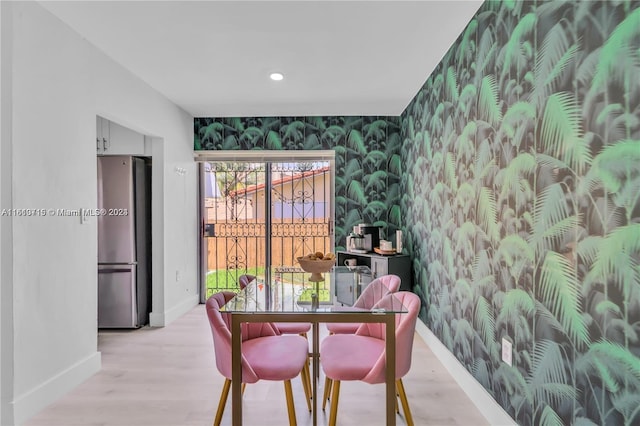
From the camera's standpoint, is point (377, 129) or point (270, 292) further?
point (377, 129)

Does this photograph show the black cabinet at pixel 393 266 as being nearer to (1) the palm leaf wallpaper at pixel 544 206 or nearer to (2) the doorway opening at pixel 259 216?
(1) the palm leaf wallpaper at pixel 544 206

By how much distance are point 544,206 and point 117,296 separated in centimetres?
396

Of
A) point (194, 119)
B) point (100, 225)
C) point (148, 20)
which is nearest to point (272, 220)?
point (194, 119)

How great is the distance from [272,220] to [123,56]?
8.77 ft

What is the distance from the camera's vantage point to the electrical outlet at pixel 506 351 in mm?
→ 1886

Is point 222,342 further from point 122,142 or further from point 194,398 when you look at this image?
point 122,142

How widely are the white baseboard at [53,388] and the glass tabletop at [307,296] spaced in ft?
4.59

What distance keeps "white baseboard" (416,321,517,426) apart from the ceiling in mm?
2408

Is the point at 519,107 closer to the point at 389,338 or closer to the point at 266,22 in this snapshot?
the point at 389,338

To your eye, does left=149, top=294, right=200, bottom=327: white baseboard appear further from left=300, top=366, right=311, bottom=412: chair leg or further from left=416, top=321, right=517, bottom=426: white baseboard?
left=416, top=321, right=517, bottom=426: white baseboard

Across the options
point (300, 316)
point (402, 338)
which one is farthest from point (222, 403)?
point (402, 338)

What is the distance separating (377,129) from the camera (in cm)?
476

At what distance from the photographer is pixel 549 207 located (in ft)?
5.07

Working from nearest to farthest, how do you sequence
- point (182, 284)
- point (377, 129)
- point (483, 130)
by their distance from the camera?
point (483, 130)
point (182, 284)
point (377, 129)
